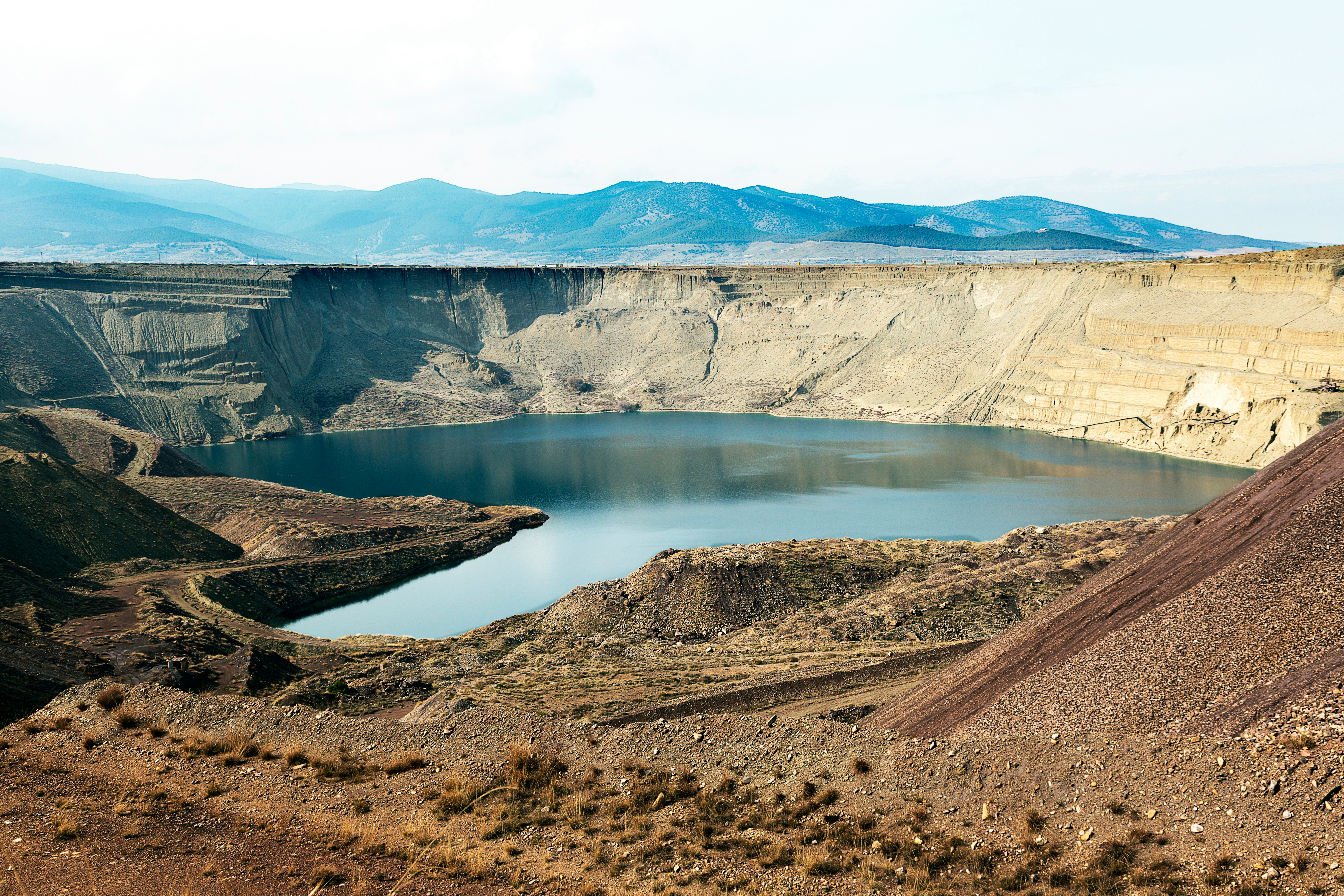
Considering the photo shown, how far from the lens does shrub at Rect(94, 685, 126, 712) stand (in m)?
13.9

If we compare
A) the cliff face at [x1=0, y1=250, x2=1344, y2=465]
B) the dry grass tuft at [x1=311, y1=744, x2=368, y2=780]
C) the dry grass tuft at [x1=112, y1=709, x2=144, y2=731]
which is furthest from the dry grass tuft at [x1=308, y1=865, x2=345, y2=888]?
the cliff face at [x1=0, y1=250, x2=1344, y2=465]

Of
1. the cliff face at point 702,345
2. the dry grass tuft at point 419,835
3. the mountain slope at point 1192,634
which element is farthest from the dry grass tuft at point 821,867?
the cliff face at point 702,345

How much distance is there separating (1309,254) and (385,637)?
5848cm

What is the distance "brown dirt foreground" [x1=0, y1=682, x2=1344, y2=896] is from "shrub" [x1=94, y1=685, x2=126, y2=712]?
14 cm

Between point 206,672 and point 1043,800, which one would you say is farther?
point 206,672

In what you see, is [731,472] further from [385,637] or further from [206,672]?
[206,672]

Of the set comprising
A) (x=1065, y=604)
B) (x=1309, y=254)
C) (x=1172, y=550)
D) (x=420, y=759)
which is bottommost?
(x=420, y=759)

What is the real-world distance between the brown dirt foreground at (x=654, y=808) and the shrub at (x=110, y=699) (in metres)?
0.14

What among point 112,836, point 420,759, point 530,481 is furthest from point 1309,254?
point 112,836

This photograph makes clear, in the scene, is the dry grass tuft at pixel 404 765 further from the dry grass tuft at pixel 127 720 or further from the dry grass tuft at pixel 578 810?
the dry grass tuft at pixel 127 720

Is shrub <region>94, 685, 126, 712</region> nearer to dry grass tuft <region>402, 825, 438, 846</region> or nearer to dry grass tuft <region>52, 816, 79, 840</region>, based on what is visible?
dry grass tuft <region>52, 816, 79, 840</region>

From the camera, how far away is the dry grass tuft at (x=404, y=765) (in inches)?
491

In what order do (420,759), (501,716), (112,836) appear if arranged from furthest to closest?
(501,716) → (420,759) → (112,836)

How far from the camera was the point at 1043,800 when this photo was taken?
410 inches
